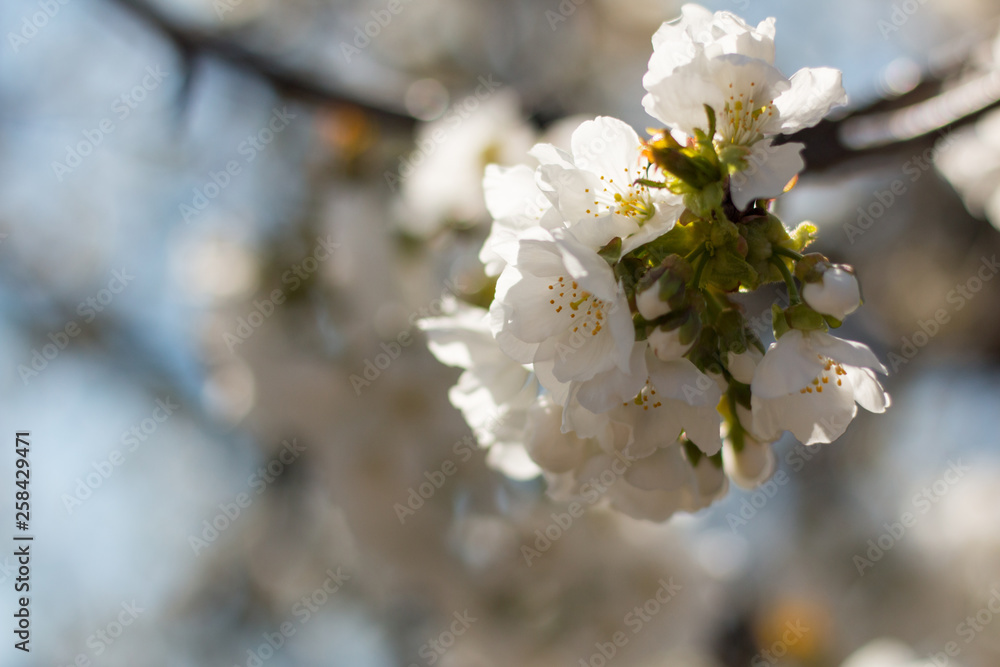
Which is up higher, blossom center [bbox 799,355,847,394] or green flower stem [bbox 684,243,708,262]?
green flower stem [bbox 684,243,708,262]

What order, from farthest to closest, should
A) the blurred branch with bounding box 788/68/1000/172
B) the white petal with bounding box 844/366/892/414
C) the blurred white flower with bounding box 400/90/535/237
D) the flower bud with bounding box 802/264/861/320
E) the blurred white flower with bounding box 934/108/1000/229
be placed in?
the blurred white flower with bounding box 400/90/535/237 → the blurred white flower with bounding box 934/108/1000/229 → the blurred branch with bounding box 788/68/1000/172 → the white petal with bounding box 844/366/892/414 → the flower bud with bounding box 802/264/861/320

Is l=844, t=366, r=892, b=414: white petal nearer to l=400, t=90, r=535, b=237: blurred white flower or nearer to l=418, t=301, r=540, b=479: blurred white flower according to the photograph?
l=418, t=301, r=540, b=479: blurred white flower

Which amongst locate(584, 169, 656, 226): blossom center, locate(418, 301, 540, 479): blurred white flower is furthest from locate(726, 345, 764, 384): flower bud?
locate(418, 301, 540, 479): blurred white flower

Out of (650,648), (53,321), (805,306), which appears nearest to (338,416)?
(650,648)

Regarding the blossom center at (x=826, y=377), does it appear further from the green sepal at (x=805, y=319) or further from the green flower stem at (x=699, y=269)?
the green flower stem at (x=699, y=269)

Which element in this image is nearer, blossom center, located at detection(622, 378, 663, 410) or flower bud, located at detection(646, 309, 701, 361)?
flower bud, located at detection(646, 309, 701, 361)

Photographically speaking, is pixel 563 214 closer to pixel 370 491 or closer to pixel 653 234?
pixel 653 234

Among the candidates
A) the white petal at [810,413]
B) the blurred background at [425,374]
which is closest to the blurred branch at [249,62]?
the blurred background at [425,374]
